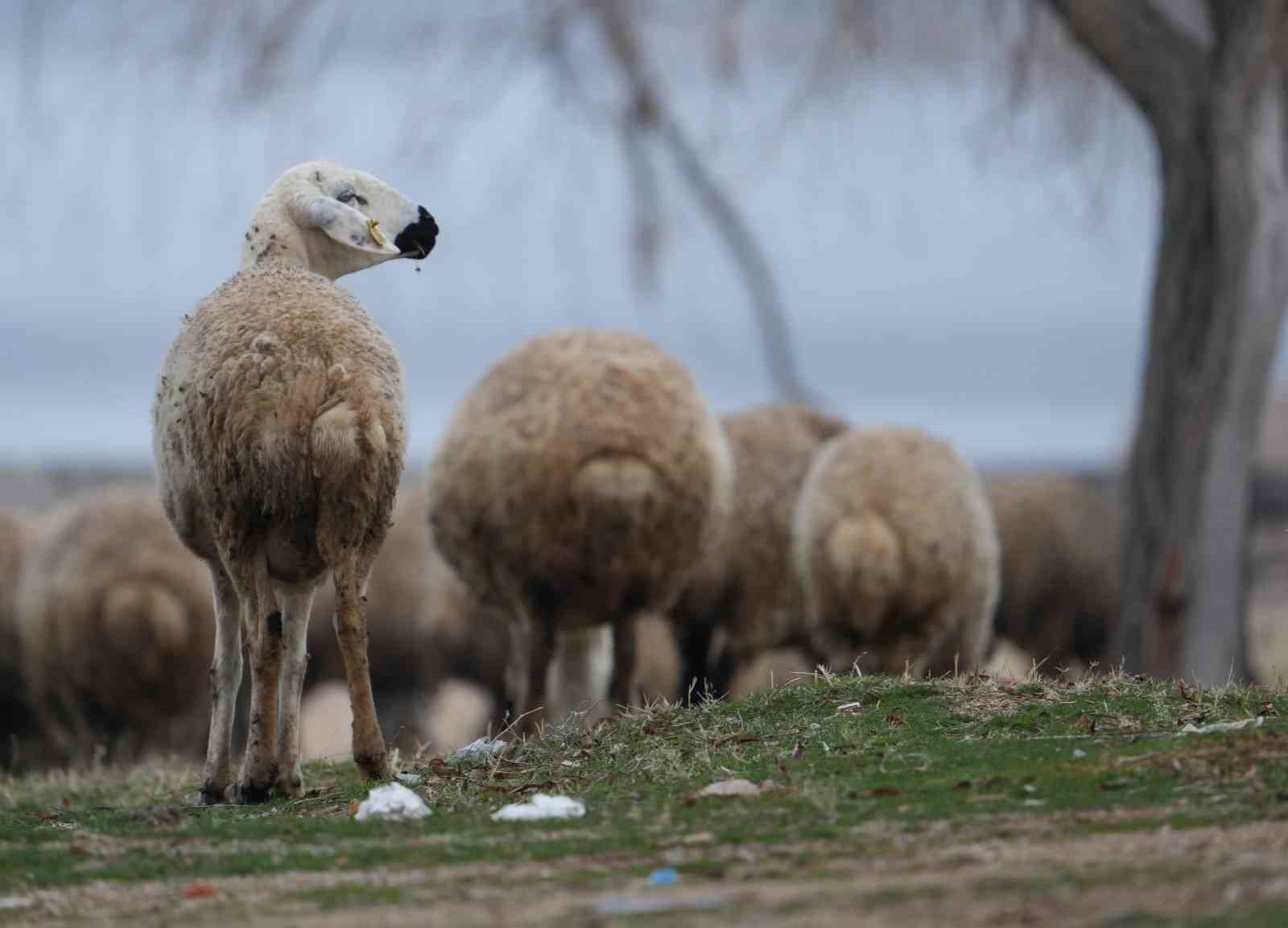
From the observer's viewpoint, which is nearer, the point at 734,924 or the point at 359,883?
the point at 734,924

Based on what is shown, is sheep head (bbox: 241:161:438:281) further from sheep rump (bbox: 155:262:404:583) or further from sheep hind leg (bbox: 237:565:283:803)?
sheep hind leg (bbox: 237:565:283:803)

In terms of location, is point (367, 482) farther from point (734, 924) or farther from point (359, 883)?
point (734, 924)

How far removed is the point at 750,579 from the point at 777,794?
7098 millimetres

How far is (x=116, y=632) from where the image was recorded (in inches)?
461

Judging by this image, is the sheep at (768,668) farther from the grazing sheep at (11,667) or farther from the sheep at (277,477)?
the sheep at (277,477)

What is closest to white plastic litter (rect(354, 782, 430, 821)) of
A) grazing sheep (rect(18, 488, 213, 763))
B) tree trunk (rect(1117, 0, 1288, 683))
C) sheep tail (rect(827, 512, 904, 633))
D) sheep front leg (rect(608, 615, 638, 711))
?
sheep front leg (rect(608, 615, 638, 711))

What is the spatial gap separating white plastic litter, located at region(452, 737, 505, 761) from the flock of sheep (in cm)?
47

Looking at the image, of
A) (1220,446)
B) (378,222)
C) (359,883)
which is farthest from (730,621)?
(359,883)

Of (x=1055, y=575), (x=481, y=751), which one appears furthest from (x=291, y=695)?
(x=1055, y=575)

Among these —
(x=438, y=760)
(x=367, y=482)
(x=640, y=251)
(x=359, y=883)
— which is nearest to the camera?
(x=359, y=883)

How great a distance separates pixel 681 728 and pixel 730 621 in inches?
243

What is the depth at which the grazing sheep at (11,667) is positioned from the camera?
44.7 feet

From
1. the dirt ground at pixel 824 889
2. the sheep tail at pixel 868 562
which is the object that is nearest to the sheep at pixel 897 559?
the sheep tail at pixel 868 562

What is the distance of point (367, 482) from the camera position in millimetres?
5438
